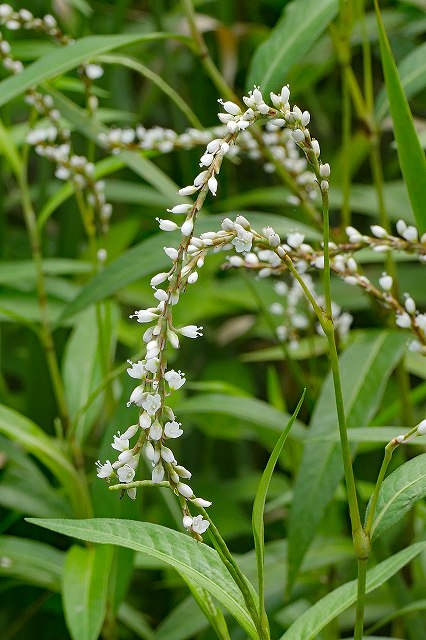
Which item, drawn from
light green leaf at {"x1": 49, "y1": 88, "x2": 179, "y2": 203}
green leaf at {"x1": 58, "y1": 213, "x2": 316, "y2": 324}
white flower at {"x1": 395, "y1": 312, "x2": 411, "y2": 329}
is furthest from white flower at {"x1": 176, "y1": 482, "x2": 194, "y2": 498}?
light green leaf at {"x1": 49, "y1": 88, "x2": 179, "y2": 203}

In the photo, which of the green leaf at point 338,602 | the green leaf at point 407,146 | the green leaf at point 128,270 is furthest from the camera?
the green leaf at point 128,270

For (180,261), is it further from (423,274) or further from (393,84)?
(423,274)

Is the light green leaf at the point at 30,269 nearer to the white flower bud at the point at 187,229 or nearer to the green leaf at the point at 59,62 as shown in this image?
the green leaf at the point at 59,62

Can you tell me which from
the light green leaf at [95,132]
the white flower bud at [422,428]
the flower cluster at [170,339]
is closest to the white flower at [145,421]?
the flower cluster at [170,339]

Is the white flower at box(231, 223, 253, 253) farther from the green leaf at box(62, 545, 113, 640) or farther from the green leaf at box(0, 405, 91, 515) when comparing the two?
the green leaf at box(0, 405, 91, 515)

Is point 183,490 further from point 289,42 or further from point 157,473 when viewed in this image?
point 289,42

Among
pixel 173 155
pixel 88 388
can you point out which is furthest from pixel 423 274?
pixel 88 388
